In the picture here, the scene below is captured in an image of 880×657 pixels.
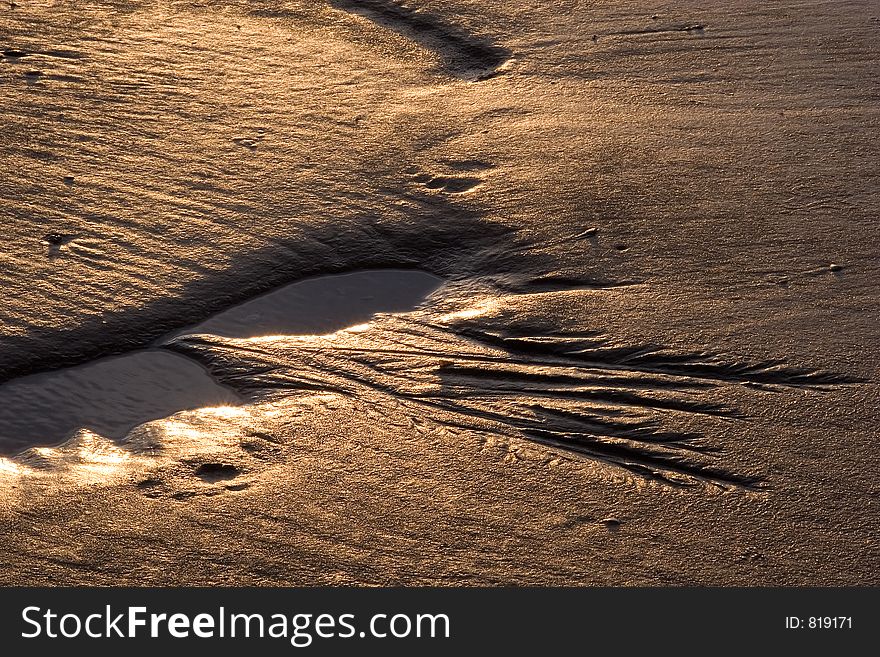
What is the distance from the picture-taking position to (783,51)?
17.5 ft

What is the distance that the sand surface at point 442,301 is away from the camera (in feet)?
9.00

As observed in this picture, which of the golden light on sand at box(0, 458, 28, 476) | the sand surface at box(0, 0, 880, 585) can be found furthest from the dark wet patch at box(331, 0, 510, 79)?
the golden light on sand at box(0, 458, 28, 476)

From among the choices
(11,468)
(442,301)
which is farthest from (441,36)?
(11,468)

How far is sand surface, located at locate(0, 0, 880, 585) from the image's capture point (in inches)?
108

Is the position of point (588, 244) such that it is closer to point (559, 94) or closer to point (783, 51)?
point (559, 94)

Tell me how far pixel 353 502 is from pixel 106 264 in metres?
1.43

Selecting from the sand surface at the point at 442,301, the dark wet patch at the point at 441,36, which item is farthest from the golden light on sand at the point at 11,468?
the dark wet patch at the point at 441,36

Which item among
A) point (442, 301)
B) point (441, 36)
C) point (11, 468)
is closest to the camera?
point (11, 468)

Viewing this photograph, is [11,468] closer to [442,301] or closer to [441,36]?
[442,301]

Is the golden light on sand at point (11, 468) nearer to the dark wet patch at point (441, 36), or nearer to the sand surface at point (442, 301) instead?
the sand surface at point (442, 301)

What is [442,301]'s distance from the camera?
11.9 feet

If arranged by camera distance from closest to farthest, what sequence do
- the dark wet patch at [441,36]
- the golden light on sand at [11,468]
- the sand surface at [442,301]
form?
the sand surface at [442,301] < the golden light on sand at [11,468] < the dark wet patch at [441,36]

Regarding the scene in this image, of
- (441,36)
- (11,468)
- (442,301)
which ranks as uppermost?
(441,36)

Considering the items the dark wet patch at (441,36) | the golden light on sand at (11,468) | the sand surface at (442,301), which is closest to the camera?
the sand surface at (442,301)
